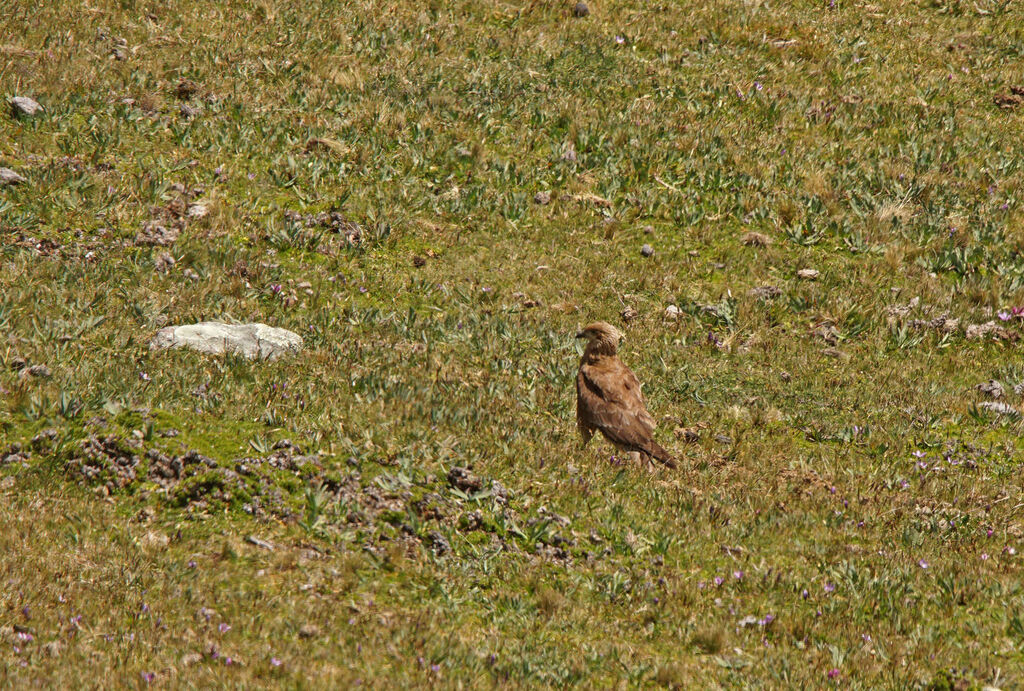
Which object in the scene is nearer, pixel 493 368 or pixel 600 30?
pixel 493 368

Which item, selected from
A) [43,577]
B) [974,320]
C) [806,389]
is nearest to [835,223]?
[974,320]

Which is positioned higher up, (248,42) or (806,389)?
(248,42)

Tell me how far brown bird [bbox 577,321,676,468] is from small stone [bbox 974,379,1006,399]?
4.72 metres


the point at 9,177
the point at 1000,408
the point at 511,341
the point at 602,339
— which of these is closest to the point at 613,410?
the point at 602,339

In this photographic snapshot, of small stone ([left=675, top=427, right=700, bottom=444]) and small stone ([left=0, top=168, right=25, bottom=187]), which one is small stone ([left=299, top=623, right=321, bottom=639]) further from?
small stone ([left=0, top=168, right=25, bottom=187])

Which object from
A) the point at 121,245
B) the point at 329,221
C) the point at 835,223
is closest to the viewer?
the point at 121,245

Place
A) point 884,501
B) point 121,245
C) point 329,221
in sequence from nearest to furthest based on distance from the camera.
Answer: point 884,501 → point 121,245 → point 329,221

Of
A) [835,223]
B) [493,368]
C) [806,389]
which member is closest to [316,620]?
[493,368]

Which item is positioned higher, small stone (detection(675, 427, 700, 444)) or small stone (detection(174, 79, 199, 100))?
small stone (detection(174, 79, 199, 100))

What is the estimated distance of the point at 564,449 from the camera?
10.6 meters

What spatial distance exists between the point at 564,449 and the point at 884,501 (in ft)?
10.5

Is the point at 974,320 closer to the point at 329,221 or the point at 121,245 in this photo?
the point at 329,221

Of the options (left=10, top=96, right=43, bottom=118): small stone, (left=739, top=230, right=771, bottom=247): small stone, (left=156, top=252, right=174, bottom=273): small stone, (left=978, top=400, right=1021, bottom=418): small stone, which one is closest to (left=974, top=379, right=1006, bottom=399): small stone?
(left=978, top=400, right=1021, bottom=418): small stone

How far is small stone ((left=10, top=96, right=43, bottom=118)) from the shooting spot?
16250 mm
